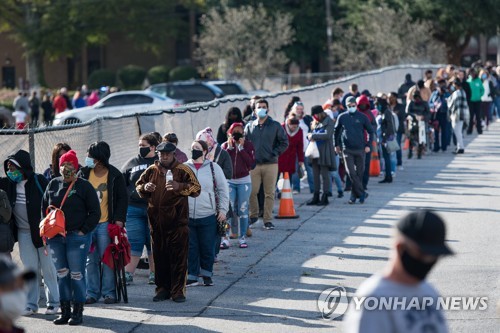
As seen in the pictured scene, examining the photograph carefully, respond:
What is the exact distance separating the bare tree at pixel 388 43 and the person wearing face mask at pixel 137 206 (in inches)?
1867

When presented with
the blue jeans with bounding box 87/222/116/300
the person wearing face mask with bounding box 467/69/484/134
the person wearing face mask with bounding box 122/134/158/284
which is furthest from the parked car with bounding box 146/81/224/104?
the blue jeans with bounding box 87/222/116/300

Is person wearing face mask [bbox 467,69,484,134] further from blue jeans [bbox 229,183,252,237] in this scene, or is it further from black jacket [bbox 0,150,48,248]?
black jacket [bbox 0,150,48,248]

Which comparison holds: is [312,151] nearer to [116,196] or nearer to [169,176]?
[169,176]

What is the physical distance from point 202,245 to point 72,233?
2095mm

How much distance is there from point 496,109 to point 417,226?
3281 cm

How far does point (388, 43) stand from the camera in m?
59.2

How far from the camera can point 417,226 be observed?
16.1 ft

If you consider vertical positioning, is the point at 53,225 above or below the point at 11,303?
below

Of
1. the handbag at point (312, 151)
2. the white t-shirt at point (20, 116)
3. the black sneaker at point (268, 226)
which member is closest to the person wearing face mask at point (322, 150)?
the handbag at point (312, 151)

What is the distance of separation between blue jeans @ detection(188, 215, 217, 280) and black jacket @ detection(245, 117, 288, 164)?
416 cm

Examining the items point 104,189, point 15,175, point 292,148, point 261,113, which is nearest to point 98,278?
point 104,189

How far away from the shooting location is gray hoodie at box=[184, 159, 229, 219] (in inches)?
488

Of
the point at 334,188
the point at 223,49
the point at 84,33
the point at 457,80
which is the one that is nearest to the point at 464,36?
the point at 223,49

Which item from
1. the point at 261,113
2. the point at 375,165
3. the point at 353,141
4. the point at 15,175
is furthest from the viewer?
the point at 375,165
